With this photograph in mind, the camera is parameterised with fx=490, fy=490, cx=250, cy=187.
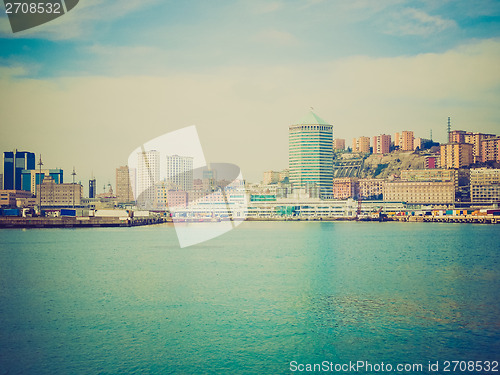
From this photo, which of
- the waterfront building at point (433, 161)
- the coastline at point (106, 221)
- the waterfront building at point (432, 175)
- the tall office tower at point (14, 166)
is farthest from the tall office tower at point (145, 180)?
the waterfront building at point (433, 161)

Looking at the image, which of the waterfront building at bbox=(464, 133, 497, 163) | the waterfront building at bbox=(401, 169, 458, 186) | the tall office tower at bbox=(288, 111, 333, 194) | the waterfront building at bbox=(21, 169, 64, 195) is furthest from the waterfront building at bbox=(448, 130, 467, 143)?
the waterfront building at bbox=(21, 169, 64, 195)

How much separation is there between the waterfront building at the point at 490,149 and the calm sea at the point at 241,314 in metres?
128

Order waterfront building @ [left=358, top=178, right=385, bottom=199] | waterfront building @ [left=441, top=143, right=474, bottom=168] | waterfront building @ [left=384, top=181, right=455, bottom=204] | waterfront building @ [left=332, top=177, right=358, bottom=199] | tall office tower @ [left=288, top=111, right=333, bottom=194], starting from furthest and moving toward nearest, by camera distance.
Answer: waterfront building @ [left=332, top=177, right=358, bottom=199] → waterfront building @ [left=441, top=143, right=474, bottom=168] → tall office tower @ [left=288, top=111, right=333, bottom=194] → waterfront building @ [left=358, top=178, right=385, bottom=199] → waterfront building @ [left=384, top=181, right=455, bottom=204]

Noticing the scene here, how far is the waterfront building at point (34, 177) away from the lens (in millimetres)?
166125

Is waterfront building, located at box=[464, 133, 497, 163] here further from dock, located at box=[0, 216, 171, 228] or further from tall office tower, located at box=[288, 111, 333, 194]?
dock, located at box=[0, 216, 171, 228]

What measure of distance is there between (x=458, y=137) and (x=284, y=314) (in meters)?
155

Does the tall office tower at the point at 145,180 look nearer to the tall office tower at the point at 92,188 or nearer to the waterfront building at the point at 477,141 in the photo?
the tall office tower at the point at 92,188

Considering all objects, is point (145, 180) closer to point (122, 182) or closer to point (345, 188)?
point (122, 182)

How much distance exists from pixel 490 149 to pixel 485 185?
3683cm

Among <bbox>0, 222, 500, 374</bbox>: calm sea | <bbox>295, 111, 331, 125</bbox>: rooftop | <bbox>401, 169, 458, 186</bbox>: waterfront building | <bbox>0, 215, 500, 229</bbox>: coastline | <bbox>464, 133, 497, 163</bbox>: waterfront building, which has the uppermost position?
<bbox>295, 111, 331, 125</bbox>: rooftop

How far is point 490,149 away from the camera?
485 feet

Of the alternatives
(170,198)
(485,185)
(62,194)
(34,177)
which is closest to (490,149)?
(485,185)

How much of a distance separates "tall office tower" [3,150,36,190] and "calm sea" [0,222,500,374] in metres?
158

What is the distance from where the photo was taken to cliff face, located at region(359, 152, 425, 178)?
161 metres
